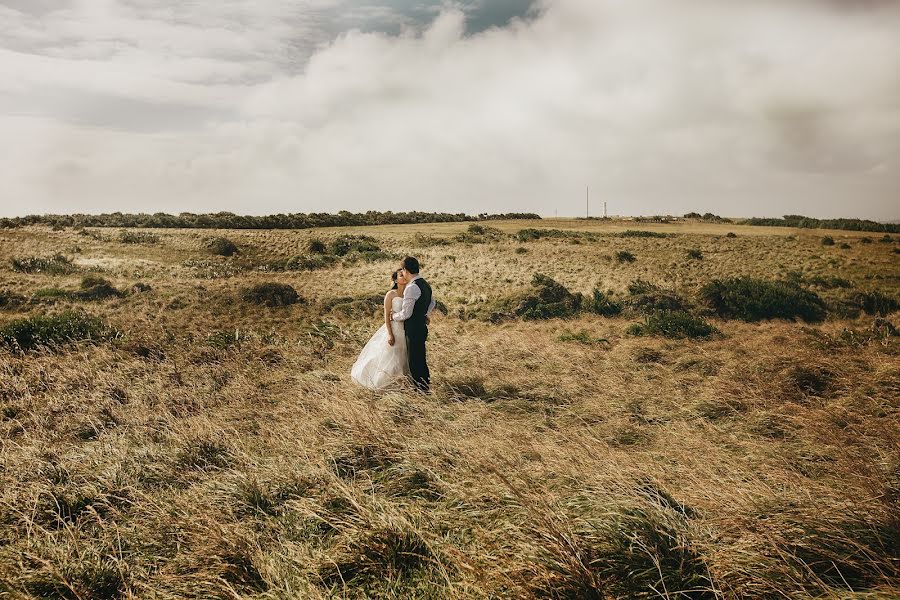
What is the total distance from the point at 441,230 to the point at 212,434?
4480 cm

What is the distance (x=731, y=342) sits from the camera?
12.6 metres

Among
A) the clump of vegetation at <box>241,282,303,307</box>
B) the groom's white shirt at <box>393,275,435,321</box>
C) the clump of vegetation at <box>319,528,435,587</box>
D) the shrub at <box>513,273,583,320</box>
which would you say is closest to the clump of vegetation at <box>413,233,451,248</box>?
the shrub at <box>513,273,583,320</box>

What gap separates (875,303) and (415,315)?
21326 millimetres

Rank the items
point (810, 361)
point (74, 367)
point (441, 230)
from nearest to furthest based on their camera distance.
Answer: point (74, 367)
point (810, 361)
point (441, 230)

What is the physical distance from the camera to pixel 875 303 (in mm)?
19688

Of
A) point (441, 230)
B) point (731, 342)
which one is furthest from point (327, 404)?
point (441, 230)

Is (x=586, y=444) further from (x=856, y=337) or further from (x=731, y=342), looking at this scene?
(x=856, y=337)

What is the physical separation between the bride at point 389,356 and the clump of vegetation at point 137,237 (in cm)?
3761

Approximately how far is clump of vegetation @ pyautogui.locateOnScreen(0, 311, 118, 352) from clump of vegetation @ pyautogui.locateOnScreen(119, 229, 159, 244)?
29.3 metres

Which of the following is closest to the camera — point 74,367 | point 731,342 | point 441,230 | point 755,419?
point 755,419

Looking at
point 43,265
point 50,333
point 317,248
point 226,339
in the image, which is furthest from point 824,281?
point 43,265

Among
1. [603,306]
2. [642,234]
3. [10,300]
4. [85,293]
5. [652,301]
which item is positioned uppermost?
[642,234]

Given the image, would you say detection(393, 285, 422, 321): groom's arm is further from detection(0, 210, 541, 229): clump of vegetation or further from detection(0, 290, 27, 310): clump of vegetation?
detection(0, 210, 541, 229): clump of vegetation

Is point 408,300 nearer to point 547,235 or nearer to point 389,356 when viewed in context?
point 389,356
